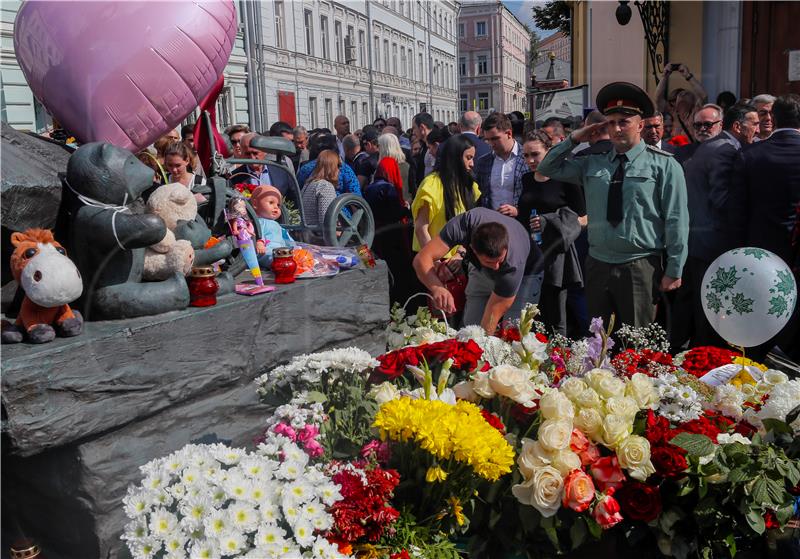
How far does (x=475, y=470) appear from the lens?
5.10ft

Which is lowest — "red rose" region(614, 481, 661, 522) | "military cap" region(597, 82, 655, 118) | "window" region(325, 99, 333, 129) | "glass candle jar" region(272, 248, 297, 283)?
"red rose" region(614, 481, 661, 522)

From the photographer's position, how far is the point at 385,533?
5.08ft

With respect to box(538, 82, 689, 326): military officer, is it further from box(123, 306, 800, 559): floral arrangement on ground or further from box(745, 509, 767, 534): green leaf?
box(745, 509, 767, 534): green leaf

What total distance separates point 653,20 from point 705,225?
522 centimetres

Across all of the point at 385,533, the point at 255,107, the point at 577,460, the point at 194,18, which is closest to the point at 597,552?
the point at 577,460

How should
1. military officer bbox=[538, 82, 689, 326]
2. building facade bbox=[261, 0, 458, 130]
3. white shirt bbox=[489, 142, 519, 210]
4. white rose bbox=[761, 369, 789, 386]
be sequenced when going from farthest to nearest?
building facade bbox=[261, 0, 458, 130] < white shirt bbox=[489, 142, 519, 210] < military officer bbox=[538, 82, 689, 326] < white rose bbox=[761, 369, 789, 386]

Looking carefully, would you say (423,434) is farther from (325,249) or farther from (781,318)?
(325,249)

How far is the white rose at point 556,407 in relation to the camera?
1709 mm

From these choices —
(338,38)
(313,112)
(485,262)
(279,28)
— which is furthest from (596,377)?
(313,112)

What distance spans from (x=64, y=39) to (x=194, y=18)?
48 cm

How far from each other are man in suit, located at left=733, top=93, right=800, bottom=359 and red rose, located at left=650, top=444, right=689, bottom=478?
2.75m

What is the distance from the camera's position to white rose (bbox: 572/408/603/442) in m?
1.75

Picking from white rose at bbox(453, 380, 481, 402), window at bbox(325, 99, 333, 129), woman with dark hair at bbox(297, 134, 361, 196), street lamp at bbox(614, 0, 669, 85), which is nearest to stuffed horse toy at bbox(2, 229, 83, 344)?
white rose at bbox(453, 380, 481, 402)

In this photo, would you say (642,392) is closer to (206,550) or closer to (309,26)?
(206,550)
